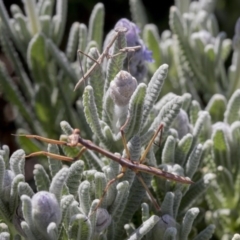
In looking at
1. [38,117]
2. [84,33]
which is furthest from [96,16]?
[38,117]

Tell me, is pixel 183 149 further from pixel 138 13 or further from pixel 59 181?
pixel 138 13

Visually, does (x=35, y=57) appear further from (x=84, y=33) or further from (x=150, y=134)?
(x=150, y=134)

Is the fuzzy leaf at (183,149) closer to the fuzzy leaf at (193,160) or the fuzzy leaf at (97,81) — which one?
the fuzzy leaf at (193,160)

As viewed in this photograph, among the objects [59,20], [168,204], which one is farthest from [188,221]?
[59,20]

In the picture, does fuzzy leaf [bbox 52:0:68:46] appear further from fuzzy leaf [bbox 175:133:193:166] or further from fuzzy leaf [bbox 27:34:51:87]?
fuzzy leaf [bbox 175:133:193:166]

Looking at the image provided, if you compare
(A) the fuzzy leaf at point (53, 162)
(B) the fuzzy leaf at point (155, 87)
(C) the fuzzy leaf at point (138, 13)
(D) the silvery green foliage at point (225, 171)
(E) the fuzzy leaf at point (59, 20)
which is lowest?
(D) the silvery green foliage at point (225, 171)

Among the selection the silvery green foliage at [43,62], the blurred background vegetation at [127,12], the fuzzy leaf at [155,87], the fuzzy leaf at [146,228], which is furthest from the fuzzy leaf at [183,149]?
the blurred background vegetation at [127,12]
